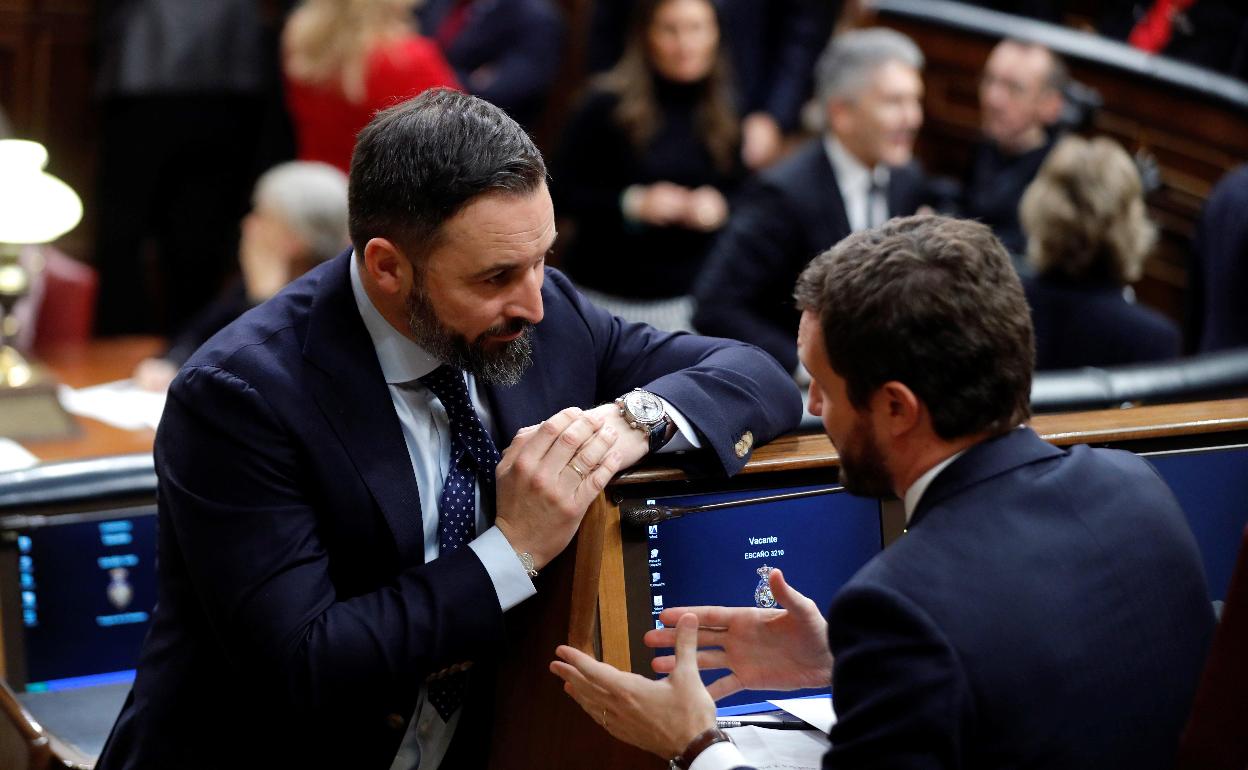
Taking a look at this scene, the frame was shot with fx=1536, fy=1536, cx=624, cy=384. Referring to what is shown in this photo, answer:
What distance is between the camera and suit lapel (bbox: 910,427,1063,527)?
5.25 feet

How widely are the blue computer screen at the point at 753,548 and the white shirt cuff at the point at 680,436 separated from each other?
6 cm

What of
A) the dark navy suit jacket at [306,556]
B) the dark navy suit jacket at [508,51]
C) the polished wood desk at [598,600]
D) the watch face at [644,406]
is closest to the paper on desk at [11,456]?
the dark navy suit jacket at [306,556]

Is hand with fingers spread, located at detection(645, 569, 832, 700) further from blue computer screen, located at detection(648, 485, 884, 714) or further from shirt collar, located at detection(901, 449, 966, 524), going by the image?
shirt collar, located at detection(901, 449, 966, 524)

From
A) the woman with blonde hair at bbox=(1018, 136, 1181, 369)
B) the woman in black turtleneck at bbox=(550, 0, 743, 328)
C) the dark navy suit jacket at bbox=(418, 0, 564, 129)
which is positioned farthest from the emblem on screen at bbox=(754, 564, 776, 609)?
the dark navy suit jacket at bbox=(418, 0, 564, 129)

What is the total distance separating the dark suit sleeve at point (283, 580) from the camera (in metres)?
1.74

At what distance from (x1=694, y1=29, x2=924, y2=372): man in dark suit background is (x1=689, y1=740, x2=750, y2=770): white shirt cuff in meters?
2.07

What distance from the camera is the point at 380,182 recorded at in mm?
1832

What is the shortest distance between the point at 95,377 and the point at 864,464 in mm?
3334

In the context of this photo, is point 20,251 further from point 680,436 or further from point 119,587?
point 680,436

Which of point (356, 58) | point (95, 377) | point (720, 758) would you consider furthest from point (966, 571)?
point (356, 58)

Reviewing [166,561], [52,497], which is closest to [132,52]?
[52,497]

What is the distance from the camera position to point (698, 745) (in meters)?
1.64

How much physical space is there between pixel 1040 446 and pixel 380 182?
2.69 feet

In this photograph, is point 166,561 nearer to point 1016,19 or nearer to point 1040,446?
point 1040,446
